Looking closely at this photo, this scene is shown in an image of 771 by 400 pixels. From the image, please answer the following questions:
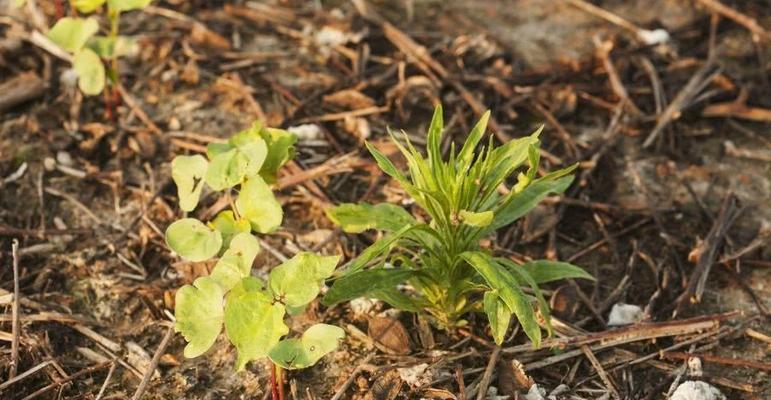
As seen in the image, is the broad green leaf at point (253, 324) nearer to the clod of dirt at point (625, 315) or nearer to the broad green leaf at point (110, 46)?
the clod of dirt at point (625, 315)

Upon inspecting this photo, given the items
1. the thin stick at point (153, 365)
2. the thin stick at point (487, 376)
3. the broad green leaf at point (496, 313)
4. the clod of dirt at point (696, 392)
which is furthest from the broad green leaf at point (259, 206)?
the clod of dirt at point (696, 392)

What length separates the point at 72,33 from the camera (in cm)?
310

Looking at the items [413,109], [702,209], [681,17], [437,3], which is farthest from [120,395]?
[681,17]

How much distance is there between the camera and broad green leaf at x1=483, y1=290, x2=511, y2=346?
2201 mm

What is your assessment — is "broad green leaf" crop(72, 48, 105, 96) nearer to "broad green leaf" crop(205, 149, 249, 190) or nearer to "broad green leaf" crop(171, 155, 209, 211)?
"broad green leaf" crop(171, 155, 209, 211)

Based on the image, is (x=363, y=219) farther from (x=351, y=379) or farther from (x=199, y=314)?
(x=199, y=314)

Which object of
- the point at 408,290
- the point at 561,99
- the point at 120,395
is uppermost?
the point at 561,99

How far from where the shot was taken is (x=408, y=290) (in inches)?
108

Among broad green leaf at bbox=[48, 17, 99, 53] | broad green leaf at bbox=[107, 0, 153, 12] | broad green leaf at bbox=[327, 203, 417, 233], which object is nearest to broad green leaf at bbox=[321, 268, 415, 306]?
broad green leaf at bbox=[327, 203, 417, 233]

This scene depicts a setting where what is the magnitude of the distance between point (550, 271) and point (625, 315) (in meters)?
0.35

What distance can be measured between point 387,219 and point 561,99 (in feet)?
4.48

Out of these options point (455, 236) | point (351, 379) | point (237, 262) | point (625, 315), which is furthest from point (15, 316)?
point (625, 315)

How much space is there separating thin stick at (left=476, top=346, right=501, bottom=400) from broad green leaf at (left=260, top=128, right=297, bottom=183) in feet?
2.80

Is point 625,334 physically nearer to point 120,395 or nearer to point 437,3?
point 120,395
